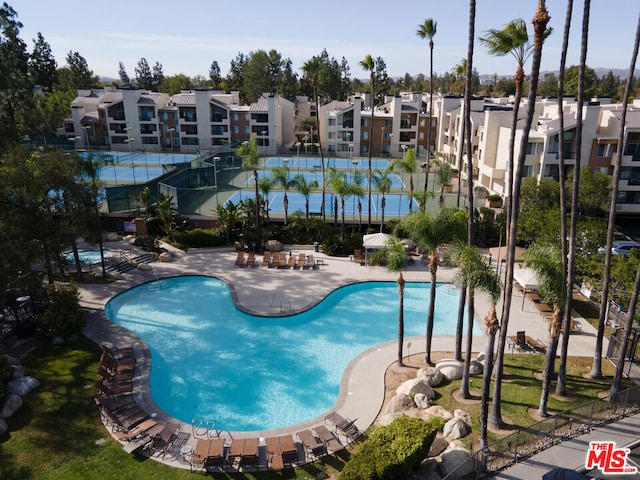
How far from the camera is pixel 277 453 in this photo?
13273 mm

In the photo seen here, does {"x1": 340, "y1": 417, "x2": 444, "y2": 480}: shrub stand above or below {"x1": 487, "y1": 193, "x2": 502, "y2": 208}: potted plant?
below

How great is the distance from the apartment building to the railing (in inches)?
2219

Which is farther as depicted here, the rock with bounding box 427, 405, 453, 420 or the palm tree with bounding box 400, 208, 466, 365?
the palm tree with bounding box 400, 208, 466, 365

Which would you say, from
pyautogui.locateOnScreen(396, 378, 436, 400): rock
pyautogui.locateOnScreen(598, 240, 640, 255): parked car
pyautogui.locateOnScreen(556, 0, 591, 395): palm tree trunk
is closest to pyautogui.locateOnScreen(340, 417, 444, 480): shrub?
pyautogui.locateOnScreen(396, 378, 436, 400): rock

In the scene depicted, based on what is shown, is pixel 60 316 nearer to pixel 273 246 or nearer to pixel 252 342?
pixel 252 342

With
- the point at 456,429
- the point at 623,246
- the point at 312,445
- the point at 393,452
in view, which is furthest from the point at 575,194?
the point at 623,246

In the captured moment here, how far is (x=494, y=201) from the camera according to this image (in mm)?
41219

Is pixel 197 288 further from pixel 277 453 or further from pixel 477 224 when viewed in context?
pixel 477 224

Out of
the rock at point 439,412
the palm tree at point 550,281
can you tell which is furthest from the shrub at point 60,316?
the palm tree at point 550,281

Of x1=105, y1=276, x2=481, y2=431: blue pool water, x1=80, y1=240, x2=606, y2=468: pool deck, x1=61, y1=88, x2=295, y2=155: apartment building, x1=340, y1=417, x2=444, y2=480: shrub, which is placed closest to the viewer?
x1=340, y1=417, x2=444, y2=480: shrub

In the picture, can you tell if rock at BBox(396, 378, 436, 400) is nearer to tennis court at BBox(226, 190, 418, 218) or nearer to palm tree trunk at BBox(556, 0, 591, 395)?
palm tree trunk at BBox(556, 0, 591, 395)

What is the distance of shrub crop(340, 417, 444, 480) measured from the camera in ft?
37.8

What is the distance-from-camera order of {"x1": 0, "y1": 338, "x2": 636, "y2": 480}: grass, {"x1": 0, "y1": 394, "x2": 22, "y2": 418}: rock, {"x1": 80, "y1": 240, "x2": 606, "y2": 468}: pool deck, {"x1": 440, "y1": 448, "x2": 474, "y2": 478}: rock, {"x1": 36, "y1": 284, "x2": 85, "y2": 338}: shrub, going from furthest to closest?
{"x1": 36, "y1": 284, "x2": 85, "y2": 338}: shrub
{"x1": 80, "y1": 240, "x2": 606, "y2": 468}: pool deck
{"x1": 0, "y1": 394, "x2": 22, "y2": 418}: rock
{"x1": 0, "y1": 338, "x2": 636, "y2": 480}: grass
{"x1": 440, "y1": 448, "x2": 474, "y2": 478}: rock

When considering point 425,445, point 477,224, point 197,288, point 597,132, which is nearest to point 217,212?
point 197,288
